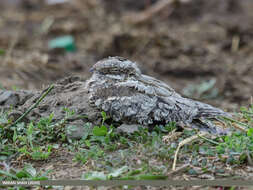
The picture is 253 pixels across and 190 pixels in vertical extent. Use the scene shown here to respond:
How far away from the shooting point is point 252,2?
12.2m

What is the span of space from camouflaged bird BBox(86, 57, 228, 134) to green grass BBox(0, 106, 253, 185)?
0.12m

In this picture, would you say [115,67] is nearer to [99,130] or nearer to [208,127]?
[99,130]

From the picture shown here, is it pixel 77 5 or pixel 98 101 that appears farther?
pixel 77 5

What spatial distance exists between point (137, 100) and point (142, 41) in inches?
220

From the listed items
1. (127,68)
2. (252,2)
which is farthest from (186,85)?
(252,2)

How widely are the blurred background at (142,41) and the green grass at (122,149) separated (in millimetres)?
2584

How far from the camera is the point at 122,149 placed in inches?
135

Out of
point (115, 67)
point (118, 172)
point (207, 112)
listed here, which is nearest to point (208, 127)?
point (207, 112)

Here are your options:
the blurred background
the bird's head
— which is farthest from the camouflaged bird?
the blurred background

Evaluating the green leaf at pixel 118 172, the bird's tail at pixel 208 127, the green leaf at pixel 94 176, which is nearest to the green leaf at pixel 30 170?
the green leaf at pixel 94 176

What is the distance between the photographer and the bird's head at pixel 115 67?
12.4 feet

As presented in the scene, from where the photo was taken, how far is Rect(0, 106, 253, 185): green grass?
308cm

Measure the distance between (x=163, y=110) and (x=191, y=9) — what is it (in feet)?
26.9

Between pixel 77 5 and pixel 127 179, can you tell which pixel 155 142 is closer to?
pixel 127 179
